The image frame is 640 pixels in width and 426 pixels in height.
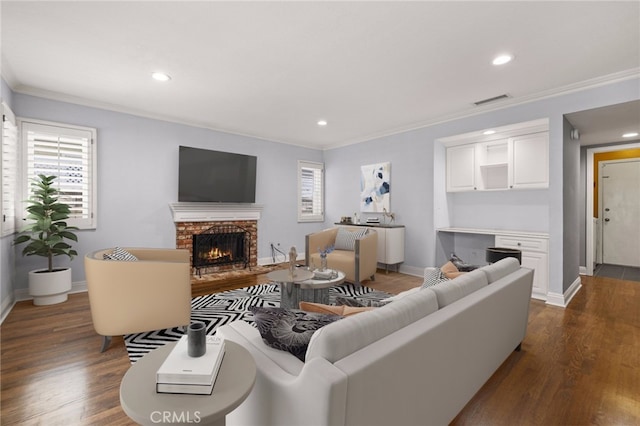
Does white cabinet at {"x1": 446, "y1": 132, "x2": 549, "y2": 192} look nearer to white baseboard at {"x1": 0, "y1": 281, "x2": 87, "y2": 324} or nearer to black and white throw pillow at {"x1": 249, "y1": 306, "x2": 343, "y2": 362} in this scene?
black and white throw pillow at {"x1": 249, "y1": 306, "x2": 343, "y2": 362}

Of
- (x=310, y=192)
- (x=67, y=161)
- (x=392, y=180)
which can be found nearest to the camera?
(x=67, y=161)

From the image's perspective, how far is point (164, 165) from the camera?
4855 millimetres

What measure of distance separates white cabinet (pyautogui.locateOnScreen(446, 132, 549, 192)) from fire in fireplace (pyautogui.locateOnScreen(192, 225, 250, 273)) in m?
3.79

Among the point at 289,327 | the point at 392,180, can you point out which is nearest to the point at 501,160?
the point at 392,180

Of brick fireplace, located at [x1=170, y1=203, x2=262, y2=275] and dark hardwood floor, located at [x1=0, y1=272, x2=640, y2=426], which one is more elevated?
brick fireplace, located at [x1=170, y1=203, x2=262, y2=275]

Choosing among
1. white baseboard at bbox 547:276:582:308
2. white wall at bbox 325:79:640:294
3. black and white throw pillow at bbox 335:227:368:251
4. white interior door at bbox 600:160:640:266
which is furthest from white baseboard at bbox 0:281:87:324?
white interior door at bbox 600:160:640:266

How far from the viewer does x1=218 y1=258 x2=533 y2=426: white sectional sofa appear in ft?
3.20

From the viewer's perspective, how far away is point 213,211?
530 cm

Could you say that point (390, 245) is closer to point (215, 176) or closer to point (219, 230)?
point (219, 230)

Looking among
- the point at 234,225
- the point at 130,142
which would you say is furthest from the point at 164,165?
the point at 234,225

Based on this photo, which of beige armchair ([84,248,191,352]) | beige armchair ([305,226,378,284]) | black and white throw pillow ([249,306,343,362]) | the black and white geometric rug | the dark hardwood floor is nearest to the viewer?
black and white throw pillow ([249,306,343,362])

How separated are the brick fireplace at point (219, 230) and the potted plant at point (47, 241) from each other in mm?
1465

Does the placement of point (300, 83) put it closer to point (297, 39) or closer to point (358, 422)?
point (297, 39)

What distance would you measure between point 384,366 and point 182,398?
2.18 feet
